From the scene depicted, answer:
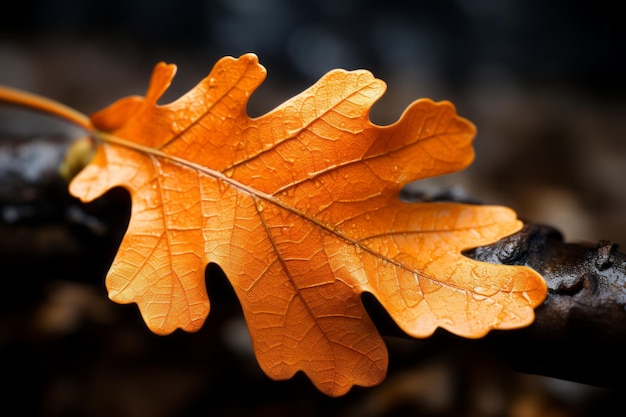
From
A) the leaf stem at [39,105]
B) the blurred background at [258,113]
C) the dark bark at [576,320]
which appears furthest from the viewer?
the blurred background at [258,113]

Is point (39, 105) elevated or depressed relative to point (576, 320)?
elevated

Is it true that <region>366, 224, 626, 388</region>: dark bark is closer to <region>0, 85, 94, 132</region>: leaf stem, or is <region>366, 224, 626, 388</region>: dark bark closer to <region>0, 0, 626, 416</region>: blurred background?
<region>0, 0, 626, 416</region>: blurred background

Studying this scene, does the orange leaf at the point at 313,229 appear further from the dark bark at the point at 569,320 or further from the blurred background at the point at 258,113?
the blurred background at the point at 258,113

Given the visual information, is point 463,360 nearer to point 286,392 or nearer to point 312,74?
point 286,392

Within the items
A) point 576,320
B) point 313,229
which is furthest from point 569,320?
point 313,229

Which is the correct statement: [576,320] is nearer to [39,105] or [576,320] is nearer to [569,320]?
[569,320]

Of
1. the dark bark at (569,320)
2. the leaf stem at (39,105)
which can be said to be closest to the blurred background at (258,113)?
the leaf stem at (39,105)
